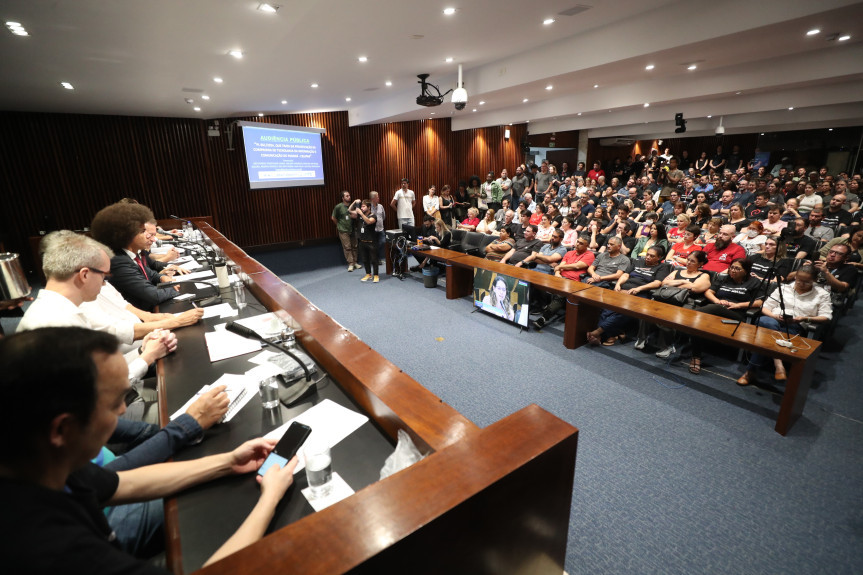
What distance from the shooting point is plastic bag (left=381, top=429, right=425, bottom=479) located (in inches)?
44.1

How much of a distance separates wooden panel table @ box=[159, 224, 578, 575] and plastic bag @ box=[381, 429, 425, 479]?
0.03 metres

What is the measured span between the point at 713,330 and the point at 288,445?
309cm

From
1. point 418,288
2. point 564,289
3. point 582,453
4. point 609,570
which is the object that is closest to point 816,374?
point 564,289

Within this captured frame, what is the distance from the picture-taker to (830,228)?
16.1ft

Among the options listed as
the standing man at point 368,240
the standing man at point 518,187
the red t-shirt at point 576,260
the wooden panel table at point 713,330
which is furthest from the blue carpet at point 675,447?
the standing man at point 518,187

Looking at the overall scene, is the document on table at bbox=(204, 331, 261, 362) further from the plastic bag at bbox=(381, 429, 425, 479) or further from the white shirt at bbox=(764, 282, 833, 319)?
the white shirt at bbox=(764, 282, 833, 319)

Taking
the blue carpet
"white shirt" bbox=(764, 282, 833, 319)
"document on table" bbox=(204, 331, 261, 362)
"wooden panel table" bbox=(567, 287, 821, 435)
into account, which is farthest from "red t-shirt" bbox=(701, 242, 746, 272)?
"document on table" bbox=(204, 331, 261, 362)

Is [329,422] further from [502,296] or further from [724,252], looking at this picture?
[724,252]

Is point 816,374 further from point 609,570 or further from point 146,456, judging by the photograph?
point 146,456

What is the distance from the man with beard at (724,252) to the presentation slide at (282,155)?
7734 mm

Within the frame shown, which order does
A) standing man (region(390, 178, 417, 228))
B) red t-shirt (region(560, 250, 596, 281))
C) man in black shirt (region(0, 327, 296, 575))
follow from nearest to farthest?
man in black shirt (region(0, 327, 296, 575))
red t-shirt (region(560, 250, 596, 281))
standing man (region(390, 178, 417, 228))

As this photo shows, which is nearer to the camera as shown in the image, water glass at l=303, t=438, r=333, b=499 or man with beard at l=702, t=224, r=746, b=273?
water glass at l=303, t=438, r=333, b=499

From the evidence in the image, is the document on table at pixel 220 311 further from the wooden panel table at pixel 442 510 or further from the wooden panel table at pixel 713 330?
the wooden panel table at pixel 713 330

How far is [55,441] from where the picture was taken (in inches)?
25.3
